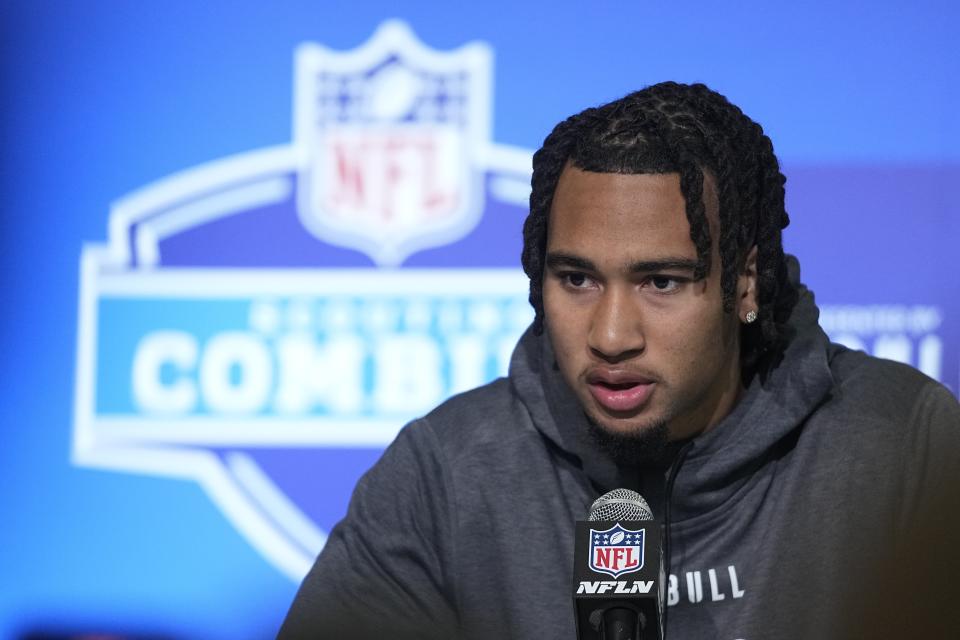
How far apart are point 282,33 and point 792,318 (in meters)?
1.59

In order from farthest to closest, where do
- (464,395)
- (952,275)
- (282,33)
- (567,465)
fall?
(282,33) → (952,275) → (464,395) → (567,465)

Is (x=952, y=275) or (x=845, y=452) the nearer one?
(x=845, y=452)

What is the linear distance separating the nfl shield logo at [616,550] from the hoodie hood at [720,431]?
459 mm

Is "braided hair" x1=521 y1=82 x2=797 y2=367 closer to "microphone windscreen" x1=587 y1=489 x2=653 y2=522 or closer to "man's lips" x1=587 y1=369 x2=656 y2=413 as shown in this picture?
"man's lips" x1=587 y1=369 x2=656 y2=413

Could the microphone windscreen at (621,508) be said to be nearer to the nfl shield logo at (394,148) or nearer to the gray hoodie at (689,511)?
the gray hoodie at (689,511)

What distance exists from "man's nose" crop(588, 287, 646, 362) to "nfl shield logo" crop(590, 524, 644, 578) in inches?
13.0

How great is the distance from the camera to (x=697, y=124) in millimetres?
1802

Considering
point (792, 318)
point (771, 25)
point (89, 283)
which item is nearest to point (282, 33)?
point (89, 283)

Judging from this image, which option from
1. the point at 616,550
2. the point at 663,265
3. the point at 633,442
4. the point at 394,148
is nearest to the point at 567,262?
the point at 663,265

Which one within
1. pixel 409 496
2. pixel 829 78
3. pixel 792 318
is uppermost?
pixel 829 78

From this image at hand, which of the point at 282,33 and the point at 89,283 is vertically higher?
the point at 282,33

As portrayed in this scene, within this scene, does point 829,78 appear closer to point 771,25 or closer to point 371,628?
point 771,25

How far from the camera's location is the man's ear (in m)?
1.85

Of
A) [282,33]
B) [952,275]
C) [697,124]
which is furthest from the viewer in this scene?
[282,33]
